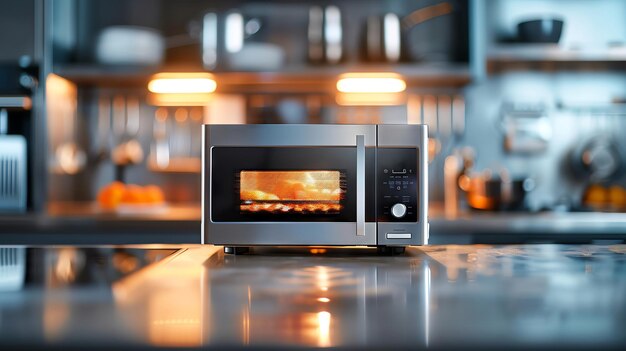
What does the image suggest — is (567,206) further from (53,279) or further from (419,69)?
(53,279)

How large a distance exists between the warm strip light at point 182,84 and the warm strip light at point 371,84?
53cm

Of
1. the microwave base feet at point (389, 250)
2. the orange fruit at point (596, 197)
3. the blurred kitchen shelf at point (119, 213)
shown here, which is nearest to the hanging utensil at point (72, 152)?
the blurred kitchen shelf at point (119, 213)

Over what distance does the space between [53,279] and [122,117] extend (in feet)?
6.22

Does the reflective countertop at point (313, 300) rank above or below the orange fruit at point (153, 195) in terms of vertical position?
below

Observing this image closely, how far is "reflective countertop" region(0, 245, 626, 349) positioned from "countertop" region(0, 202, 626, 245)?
0.98 meters

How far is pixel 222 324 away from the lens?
2.00 feet

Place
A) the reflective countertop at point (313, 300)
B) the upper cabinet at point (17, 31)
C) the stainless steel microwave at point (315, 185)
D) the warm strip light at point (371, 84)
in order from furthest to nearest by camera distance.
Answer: the warm strip light at point (371, 84) < the upper cabinet at point (17, 31) < the stainless steel microwave at point (315, 185) < the reflective countertop at point (313, 300)

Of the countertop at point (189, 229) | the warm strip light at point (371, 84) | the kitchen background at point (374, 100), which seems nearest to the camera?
the countertop at point (189, 229)

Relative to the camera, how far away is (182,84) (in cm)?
253

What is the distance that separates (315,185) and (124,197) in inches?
54.8

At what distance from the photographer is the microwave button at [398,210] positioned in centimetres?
116

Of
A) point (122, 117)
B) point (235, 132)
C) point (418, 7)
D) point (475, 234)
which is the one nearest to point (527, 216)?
point (475, 234)

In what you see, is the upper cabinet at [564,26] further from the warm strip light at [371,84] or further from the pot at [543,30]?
the warm strip light at [371,84]

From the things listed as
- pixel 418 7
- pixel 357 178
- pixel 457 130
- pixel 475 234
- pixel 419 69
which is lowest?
pixel 475 234
